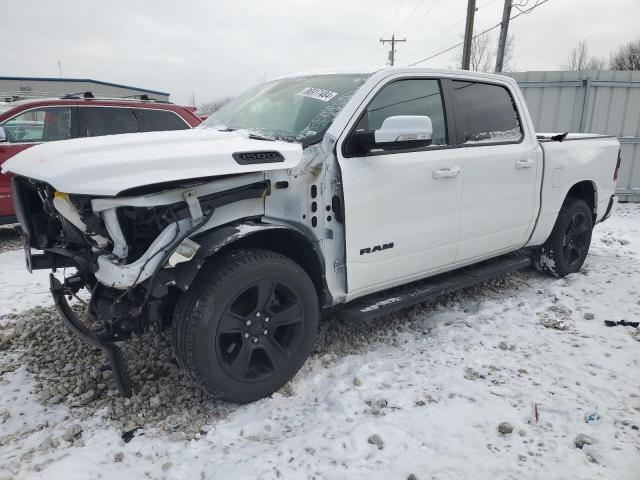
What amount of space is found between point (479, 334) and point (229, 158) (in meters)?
2.35

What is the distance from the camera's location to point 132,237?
2.53 m

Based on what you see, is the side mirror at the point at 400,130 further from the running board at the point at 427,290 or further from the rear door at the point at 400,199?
the running board at the point at 427,290

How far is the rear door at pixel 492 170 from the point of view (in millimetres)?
3654

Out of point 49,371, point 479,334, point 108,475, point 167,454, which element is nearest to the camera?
point 108,475

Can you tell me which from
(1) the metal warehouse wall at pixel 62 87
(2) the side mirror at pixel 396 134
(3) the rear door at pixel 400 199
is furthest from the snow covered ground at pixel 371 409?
(1) the metal warehouse wall at pixel 62 87

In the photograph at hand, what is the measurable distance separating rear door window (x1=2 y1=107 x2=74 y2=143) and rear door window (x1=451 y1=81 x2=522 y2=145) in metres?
5.34

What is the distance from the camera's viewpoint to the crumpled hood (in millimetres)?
2182

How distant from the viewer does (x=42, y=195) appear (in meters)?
2.75

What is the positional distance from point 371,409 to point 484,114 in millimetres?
2551

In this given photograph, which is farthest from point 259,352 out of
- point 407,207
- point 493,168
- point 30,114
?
point 30,114

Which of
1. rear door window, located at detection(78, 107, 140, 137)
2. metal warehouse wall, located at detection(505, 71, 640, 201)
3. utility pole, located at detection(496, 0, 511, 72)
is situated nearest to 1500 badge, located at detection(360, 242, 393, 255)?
rear door window, located at detection(78, 107, 140, 137)

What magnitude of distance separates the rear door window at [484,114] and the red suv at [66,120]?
4906 millimetres

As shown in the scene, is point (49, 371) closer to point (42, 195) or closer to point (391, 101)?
point (42, 195)

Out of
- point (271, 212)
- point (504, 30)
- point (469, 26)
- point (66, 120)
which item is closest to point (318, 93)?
point (271, 212)
